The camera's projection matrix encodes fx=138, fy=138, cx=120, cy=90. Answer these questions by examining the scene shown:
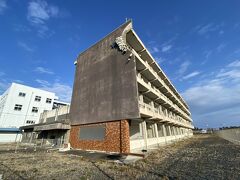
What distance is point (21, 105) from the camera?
42062 mm

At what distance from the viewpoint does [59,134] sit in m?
24.3

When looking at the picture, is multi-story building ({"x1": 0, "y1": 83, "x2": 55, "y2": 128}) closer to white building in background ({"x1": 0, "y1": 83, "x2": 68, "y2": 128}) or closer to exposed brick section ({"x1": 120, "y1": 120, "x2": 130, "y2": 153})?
white building in background ({"x1": 0, "y1": 83, "x2": 68, "y2": 128})

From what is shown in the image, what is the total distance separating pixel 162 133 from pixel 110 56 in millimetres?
19498

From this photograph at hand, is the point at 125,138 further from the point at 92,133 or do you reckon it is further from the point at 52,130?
the point at 52,130

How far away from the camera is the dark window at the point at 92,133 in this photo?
17516 mm

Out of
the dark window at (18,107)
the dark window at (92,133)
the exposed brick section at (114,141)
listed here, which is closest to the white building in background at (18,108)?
the dark window at (18,107)

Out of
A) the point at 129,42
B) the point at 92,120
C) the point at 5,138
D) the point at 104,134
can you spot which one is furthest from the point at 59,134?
the point at 5,138

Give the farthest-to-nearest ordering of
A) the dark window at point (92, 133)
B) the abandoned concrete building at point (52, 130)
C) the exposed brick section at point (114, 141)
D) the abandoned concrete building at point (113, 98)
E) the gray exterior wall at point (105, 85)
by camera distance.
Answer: the abandoned concrete building at point (52, 130), the dark window at point (92, 133), the gray exterior wall at point (105, 85), the abandoned concrete building at point (113, 98), the exposed brick section at point (114, 141)

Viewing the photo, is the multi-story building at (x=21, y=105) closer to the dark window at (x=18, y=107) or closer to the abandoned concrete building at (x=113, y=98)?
the dark window at (x=18, y=107)

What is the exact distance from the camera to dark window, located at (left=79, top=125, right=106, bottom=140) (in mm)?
17516

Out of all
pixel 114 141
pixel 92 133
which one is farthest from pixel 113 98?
pixel 92 133

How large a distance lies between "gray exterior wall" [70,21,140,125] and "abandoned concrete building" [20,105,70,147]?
2229mm

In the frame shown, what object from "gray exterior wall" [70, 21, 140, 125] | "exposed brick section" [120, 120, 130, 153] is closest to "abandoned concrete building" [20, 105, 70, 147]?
"gray exterior wall" [70, 21, 140, 125]

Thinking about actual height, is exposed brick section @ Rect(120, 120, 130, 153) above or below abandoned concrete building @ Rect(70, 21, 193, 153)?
below
